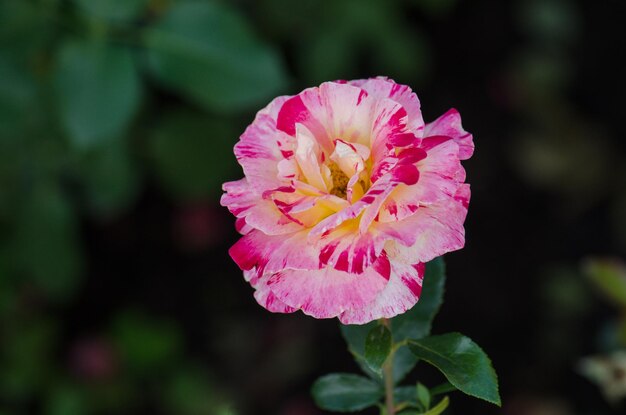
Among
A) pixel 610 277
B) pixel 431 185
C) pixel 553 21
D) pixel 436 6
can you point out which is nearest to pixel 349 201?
pixel 431 185

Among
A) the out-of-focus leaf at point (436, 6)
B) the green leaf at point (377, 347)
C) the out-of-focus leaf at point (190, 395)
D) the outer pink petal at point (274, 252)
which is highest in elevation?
the outer pink petal at point (274, 252)

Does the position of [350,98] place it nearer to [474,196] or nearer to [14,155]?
[14,155]

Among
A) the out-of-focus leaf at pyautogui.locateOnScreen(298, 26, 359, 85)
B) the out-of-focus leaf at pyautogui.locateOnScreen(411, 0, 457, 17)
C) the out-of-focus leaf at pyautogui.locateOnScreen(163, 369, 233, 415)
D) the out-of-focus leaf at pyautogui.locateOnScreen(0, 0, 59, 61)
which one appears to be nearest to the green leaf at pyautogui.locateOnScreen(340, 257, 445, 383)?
the out-of-focus leaf at pyautogui.locateOnScreen(0, 0, 59, 61)

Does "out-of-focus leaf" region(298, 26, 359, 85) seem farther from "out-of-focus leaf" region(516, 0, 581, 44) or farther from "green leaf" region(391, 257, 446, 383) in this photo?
"green leaf" region(391, 257, 446, 383)

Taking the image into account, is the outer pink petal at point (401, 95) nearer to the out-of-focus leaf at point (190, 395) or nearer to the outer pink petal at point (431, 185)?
the outer pink petal at point (431, 185)

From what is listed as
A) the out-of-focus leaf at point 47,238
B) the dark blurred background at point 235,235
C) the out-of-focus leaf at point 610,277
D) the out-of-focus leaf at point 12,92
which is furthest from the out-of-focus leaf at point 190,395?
the out-of-focus leaf at point 610,277

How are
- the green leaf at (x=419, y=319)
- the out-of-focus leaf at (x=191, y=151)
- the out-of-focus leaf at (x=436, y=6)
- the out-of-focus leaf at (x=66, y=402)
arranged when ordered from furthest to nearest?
the out-of-focus leaf at (x=436, y=6)
the out-of-focus leaf at (x=191, y=151)
the out-of-focus leaf at (x=66, y=402)
the green leaf at (x=419, y=319)
